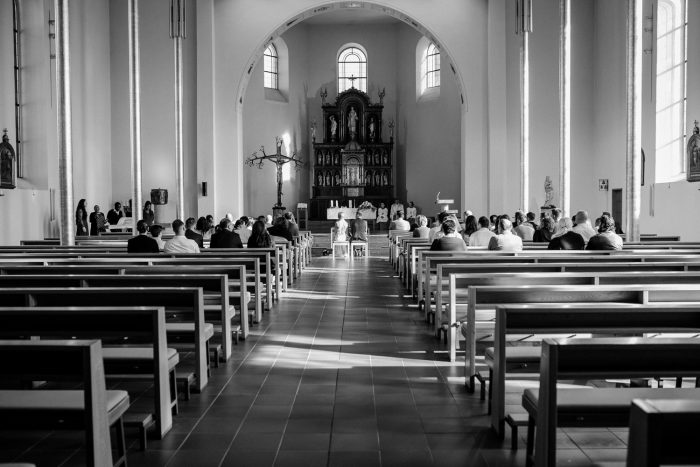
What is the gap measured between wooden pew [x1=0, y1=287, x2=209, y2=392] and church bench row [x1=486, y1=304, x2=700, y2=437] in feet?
6.46

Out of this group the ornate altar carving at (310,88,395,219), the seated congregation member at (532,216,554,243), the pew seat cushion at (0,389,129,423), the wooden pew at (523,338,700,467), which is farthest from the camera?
the ornate altar carving at (310,88,395,219)

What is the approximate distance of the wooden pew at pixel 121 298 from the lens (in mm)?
4531

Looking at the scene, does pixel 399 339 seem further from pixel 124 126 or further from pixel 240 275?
pixel 124 126

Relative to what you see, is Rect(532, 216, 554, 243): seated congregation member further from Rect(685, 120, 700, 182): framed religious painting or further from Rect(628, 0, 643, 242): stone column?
Rect(685, 120, 700, 182): framed religious painting

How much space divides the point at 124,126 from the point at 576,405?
2102cm

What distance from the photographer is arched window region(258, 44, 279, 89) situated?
2745cm

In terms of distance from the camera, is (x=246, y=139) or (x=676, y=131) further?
(x=246, y=139)

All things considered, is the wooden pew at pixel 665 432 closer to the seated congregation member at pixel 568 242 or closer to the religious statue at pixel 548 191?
the seated congregation member at pixel 568 242

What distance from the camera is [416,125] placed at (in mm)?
27828

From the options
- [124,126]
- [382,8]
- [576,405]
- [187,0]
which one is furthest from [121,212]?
[576,405]

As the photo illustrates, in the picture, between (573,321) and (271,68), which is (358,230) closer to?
(271,68)

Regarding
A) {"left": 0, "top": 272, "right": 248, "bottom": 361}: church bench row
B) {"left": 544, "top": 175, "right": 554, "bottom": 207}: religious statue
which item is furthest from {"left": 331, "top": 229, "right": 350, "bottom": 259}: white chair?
{"left": 0, "top": 272, "right": 248, "bottom": 361}: church bench row

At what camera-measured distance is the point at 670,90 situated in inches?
667

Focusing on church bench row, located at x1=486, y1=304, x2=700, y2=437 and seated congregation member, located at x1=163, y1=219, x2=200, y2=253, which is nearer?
church bench row, located at x1=486, y1=304, x2=700, y2=437
